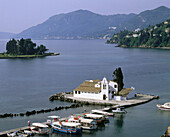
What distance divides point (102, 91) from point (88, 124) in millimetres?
14776

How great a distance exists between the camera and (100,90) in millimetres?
63969

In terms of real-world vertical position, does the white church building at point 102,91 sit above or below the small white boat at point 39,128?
above

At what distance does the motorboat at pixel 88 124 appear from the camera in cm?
4849

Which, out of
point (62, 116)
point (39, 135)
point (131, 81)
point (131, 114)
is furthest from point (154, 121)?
point (131, 81)

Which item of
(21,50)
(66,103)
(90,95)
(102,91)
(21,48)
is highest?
(21,48)

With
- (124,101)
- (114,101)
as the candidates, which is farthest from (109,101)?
(124,101)

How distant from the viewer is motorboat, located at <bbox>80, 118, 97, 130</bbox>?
48.5 m

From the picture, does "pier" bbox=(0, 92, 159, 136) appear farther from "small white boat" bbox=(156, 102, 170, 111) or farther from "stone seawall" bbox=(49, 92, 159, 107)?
"small white boat" bbox=(156, 102, 170, 111)

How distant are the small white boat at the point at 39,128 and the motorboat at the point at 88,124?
492 centimetres

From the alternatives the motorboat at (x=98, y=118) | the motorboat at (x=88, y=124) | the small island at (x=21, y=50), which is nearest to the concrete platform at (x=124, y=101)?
the motorboat at (x=98, y=118)

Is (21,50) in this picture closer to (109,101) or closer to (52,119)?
(109,101)

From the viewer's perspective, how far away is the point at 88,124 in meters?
Result: 49.5

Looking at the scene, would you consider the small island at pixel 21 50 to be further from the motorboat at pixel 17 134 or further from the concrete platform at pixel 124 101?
the motorboat at pixel 17 134

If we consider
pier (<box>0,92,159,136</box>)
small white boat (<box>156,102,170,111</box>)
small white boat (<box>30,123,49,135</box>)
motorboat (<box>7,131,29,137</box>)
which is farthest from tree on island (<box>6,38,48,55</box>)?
motorboat (<box>7,131,29,137</box>)
